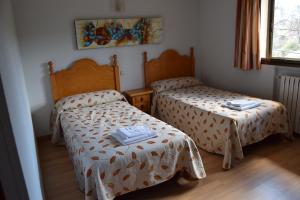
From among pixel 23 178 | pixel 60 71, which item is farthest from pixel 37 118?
pixel 23 178

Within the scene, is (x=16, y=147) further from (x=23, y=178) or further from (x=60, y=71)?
(x=60, y=71)

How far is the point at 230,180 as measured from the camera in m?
2.44

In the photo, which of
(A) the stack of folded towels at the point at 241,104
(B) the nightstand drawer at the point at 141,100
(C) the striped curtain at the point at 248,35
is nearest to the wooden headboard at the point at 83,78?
(B) the nightstand drawer at the point at 141,100

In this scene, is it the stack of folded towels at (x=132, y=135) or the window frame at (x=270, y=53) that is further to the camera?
the window frame at (x=270, y=53)

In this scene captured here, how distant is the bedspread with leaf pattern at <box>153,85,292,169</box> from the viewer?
269 centimetres

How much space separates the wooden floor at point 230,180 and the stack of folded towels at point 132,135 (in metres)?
0.49

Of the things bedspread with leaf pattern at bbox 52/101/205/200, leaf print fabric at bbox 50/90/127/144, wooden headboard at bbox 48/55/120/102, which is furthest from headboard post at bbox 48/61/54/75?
bedspread with leaf pattern at bbox 52/101/205/200

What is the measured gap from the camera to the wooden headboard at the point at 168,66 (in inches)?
157

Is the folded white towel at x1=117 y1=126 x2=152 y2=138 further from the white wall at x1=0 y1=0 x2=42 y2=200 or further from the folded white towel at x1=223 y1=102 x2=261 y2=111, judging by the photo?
the folded white towel at x1=223 y1=102 x2=261 y2=111

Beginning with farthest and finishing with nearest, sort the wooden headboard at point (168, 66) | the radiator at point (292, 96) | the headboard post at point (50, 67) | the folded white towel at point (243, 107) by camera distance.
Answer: the wooden headboard at point (168, 66) → the headboard post at point (50, 67) → the radiator at point (292, 96) → the folded white towel at point (243, 107)

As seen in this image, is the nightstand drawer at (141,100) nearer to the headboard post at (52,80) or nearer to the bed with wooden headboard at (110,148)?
the bed with wooden headboard at (110,148)

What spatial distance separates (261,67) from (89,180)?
8.65 feet

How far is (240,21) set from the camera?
3.47 metres

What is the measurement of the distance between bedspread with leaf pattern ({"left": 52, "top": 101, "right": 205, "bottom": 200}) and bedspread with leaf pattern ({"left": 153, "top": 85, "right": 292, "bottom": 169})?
519 millimetres
